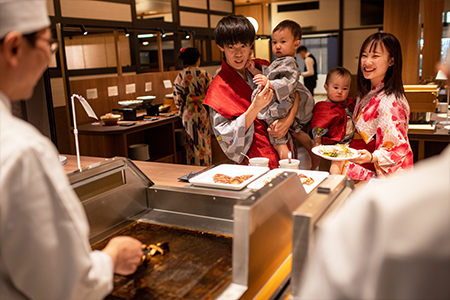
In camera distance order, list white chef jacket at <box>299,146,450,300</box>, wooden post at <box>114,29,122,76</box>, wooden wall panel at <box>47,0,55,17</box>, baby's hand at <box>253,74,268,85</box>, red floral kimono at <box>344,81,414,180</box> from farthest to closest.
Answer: wooden post at <box>114,29,122,76</box> → wooden wall panel at <box>47,0,55,17</box> → baby's hand at <box>253,74,268,85</box> → red floral kimono at <box>344,81,414,180</box> → white chef jacket at <box>299,146,450,300</box>

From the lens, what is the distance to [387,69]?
2201mm

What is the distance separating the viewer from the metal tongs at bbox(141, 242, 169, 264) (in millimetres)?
1321

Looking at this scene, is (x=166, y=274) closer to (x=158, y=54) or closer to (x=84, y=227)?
(x=84, y=227)

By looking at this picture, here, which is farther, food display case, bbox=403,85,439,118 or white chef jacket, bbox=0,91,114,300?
food display case, bbox=403,85,439,118

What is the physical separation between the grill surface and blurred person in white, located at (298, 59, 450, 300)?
0.62 m

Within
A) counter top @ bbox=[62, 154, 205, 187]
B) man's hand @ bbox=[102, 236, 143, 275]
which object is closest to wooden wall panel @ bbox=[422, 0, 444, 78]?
counter top @ bbox=[62, 154, 205, 187]

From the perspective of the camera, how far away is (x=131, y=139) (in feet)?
18.4

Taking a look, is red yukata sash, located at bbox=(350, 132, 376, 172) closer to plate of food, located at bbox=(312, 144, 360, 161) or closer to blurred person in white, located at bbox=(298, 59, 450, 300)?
plate of food, located at bbox=(312, 144, 360, 161)

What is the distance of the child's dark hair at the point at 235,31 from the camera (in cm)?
214

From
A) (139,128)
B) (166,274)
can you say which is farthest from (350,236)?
(139,128)

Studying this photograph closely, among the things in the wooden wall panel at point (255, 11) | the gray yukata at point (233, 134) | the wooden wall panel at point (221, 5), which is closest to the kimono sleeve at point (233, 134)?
the gray yukata at point (233, 134)

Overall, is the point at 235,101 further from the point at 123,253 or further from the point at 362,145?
the point at 123,253

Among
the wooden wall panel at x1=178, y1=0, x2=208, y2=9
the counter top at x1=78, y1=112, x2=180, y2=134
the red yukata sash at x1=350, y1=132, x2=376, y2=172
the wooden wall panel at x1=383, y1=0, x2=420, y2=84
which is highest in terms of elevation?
the wooden wall panel at x1=178, y1=0, x2=208, y2=9

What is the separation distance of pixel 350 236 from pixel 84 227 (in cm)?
58
